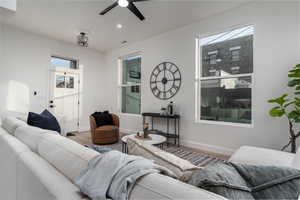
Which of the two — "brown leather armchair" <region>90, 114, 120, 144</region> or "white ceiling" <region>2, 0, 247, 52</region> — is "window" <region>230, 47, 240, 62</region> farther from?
"brown leather armchair" <region>90, 114, 120, 144</region>

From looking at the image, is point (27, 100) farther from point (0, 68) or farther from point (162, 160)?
point (162, 160)

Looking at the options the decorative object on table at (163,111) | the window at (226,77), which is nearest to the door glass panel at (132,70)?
the decorative object on table at (163,111)

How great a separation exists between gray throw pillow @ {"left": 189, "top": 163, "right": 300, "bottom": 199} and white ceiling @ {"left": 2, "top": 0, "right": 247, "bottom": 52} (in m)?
3.11

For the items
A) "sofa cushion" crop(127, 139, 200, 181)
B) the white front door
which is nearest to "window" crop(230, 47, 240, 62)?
"sofa cushion" crop(127, 139, 200, 181)

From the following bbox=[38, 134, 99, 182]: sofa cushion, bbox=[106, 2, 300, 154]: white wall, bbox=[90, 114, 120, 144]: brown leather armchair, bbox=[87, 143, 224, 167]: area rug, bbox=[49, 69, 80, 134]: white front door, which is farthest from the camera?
bbox=[49, 69, 80, 134]: white front door

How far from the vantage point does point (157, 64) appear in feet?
14.2

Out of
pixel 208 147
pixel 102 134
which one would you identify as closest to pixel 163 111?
pixel 208 147

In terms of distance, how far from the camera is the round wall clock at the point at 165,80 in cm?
393

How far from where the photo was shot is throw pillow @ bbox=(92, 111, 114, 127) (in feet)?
Result: 13.1

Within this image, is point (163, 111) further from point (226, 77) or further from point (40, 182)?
point (40, 182)

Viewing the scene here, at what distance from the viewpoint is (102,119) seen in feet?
13.4

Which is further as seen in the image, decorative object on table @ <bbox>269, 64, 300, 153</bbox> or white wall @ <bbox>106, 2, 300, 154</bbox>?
white wall @ <bbox>106, 2, 300, 154</bbox>

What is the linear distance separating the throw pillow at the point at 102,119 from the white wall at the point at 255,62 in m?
1.24

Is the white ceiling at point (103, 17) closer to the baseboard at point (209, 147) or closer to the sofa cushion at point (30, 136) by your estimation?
the sofa cushion at point (30, 136)
